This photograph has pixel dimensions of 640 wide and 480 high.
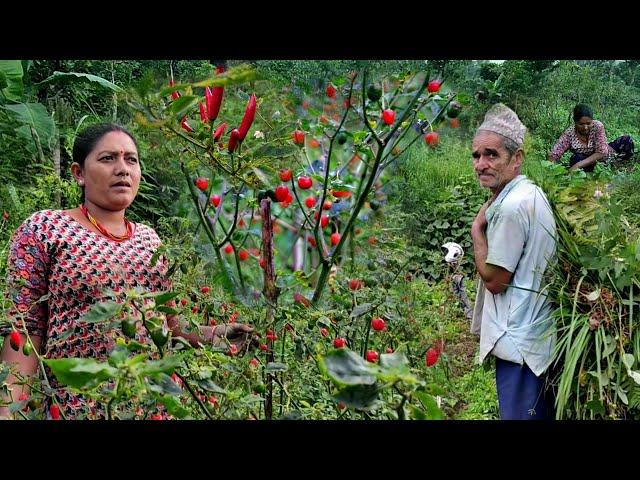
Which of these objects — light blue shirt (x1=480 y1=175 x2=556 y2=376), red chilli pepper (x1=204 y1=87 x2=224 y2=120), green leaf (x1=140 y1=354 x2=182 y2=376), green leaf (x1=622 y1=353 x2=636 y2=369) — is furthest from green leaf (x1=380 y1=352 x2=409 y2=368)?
light blue shirt (x1=480 y1=175 x2=556 y2=376)

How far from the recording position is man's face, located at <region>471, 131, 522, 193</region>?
2.27 metres

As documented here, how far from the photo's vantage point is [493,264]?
2.18 meters

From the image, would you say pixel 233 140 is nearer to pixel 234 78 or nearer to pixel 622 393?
pixel 234 78

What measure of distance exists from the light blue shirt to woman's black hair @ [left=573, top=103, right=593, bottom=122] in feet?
4.99

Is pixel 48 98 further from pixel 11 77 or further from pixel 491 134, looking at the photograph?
pixel 491 134

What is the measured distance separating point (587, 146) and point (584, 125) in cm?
16

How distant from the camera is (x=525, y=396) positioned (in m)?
2.16

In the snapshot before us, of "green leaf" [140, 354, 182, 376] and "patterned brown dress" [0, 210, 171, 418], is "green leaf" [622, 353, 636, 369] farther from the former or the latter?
"green leaf" [140, 354, 182, 376]

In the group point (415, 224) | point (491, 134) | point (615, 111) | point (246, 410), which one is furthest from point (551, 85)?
point (246, 410)

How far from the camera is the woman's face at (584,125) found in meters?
3.44

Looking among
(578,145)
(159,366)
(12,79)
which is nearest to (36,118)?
(12,79)

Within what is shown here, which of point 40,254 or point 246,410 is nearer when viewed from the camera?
point 246,410

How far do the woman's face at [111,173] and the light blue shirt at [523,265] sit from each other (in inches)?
37.7

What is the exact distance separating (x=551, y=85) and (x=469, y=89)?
1.30 ft
